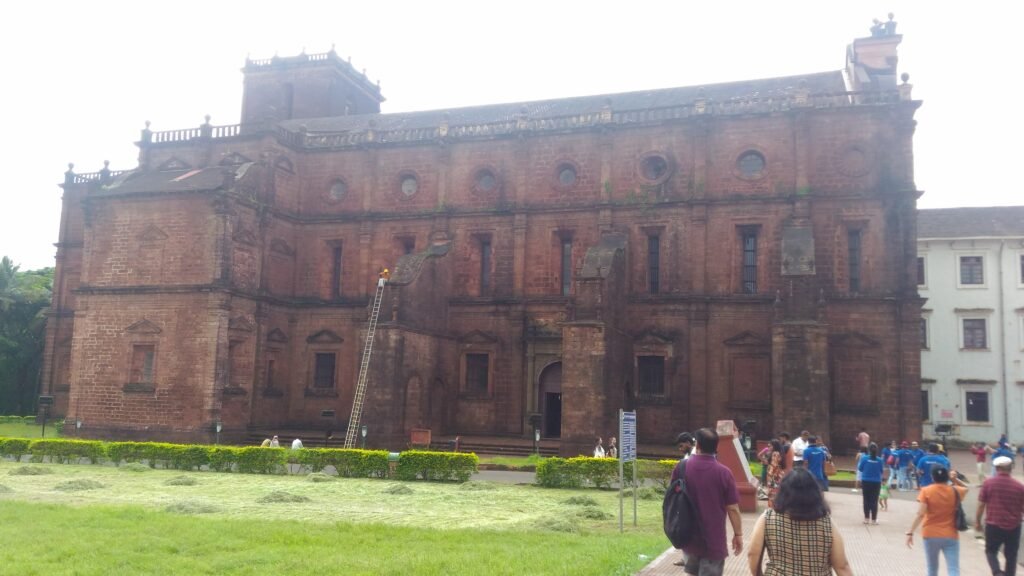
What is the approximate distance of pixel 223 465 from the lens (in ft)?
76.2

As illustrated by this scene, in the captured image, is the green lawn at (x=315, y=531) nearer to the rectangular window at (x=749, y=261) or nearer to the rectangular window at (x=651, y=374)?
the rectangular window at (x=651, y=374)

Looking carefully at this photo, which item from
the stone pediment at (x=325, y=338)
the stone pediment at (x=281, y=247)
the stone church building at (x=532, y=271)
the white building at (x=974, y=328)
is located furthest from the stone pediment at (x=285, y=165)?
the white building at (x=974, y=328)

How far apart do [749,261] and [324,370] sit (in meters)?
18.1

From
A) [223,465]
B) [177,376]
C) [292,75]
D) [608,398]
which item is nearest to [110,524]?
[223,465]

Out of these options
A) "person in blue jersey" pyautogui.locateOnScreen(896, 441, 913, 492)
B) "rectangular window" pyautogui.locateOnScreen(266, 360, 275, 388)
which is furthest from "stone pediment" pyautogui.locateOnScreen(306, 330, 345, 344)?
"person in blue jersey" pyautogui.locateOnScreen(896, 441, 913, 492)

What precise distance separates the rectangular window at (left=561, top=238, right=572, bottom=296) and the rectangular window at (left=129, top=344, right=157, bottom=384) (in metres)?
16.0

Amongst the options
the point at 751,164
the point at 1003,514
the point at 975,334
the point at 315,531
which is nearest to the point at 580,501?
the point at 315,531

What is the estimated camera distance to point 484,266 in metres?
34.0

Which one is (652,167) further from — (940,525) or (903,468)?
(940,525)

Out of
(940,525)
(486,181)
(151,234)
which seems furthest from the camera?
(486,181)

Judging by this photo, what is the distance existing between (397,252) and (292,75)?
16.5 metres

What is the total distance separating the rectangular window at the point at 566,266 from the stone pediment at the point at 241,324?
12.5m

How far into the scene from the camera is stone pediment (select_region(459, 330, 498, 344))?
32.7m

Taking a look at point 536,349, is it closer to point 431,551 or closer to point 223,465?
point 223,465
